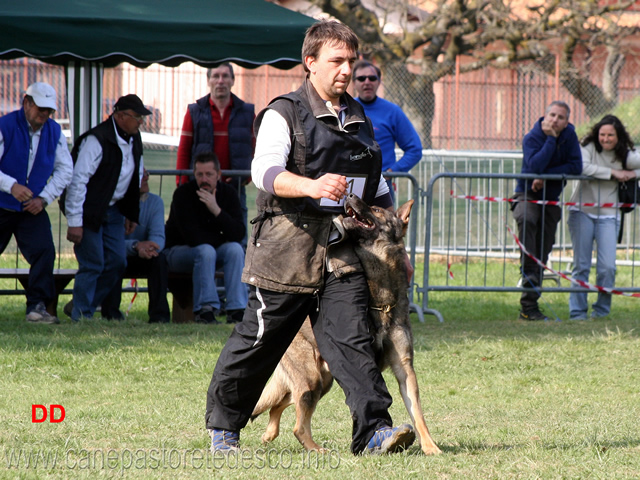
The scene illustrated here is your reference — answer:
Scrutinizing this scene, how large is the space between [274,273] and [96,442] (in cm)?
132

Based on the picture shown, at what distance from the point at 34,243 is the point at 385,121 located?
3501mm

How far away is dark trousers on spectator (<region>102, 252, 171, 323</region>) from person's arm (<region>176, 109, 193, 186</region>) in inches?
41.6

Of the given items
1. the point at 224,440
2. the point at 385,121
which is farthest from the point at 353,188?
the point at 385,121

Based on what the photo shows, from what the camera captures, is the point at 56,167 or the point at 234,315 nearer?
the point at 56,167

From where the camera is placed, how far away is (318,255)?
399 centimetres

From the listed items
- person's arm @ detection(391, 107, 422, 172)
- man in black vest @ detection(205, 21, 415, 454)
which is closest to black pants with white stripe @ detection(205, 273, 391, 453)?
man in black vest @ detection(205, 21, 415, 454)

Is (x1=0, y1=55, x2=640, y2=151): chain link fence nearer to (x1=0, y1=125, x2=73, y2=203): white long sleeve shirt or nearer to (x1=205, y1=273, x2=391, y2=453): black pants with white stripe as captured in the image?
(x1=0, y1=125, x2=73, y2=203): white long sleeve shirt

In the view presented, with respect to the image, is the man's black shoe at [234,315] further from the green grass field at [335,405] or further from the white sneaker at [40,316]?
the white sneaker at [40,316]

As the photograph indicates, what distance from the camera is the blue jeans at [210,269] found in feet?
28.9

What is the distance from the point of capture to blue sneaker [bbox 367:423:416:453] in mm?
3857

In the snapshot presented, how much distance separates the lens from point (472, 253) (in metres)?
12.4

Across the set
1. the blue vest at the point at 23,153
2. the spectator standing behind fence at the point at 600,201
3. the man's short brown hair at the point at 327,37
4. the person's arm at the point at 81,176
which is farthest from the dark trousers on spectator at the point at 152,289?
the man's short brown hair at the point at 327,37

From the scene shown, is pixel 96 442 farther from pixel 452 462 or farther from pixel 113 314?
pixel 113 314

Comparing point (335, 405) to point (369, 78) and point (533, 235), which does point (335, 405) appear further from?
point (533, 235)
